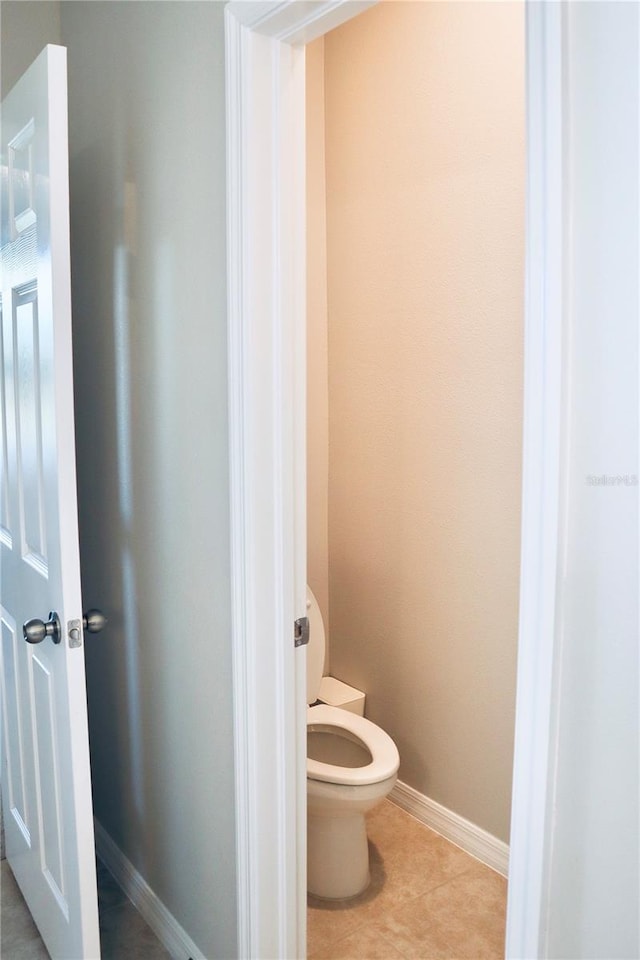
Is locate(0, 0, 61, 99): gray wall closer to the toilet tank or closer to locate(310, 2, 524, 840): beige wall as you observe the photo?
locate(310, 2, 524, 840): beige wall

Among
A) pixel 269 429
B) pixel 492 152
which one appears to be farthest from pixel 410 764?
pixel 492 152

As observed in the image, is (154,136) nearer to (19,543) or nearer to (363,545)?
(19,543)

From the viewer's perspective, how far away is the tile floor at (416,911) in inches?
75.7

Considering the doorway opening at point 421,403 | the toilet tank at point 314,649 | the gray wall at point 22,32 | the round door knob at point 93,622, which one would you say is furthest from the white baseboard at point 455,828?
the gray wall at point 22,32

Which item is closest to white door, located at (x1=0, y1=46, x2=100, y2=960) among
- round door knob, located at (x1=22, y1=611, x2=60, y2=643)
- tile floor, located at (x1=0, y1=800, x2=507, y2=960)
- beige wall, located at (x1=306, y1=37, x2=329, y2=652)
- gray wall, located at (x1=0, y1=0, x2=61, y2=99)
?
round door knob, located at (x1=22, y1=611, x2=60, y2=643)

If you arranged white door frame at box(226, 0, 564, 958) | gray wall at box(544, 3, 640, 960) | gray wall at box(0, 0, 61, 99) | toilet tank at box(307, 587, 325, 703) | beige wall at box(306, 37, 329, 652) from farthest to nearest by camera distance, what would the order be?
beige wall at box(306, 37, 329, 652)
toilet tank at box(307, 587, 325, 703)
gray wall at box(0, 0, 61, 99)
white door frame at box(226, 0, 564, 958)
gray wall at box(544, 3, 640, 960)

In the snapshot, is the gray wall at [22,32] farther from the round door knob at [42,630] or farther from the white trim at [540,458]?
the white trim at [540,458]

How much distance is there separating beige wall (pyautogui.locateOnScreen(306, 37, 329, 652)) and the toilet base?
2.65 feet

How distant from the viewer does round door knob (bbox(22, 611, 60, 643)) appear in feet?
4.90

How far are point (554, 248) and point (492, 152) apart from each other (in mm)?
1316

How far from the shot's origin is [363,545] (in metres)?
2.61

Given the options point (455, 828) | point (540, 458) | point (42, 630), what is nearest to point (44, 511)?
point (42, 630)

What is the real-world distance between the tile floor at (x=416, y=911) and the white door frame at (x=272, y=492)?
1.44 feet

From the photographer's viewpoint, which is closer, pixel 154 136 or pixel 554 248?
pixel 554 248
